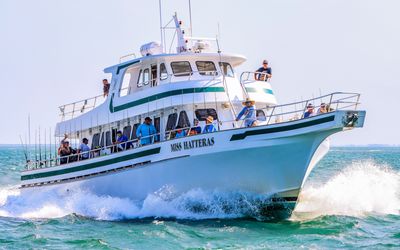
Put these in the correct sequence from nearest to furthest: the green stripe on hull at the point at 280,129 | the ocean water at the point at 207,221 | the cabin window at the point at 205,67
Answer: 1. the ocean water at the point at 207,221
2. the green stripe on hull at the point at 280,129
3. the cabin window at the point at 205,67

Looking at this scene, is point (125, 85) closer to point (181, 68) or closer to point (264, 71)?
point (181, 68)

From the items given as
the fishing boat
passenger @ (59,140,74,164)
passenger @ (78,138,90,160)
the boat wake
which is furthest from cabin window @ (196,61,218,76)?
passenger @ (59,140,74,164)

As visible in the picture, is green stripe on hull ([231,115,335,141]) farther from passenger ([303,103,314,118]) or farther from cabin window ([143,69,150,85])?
cabin window ([143,69,150,85])

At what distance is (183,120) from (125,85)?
321 cm

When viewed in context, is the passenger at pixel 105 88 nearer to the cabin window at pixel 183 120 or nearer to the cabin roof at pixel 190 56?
the cabin roof at pixel 190 56

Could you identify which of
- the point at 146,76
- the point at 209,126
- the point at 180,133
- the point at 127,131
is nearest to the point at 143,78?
the point at 146,76

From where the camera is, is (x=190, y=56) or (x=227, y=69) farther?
(x=227, y=69)

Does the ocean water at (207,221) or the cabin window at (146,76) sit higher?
the cabin window at (146,76)

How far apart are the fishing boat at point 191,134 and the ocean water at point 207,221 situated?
0.42 meters

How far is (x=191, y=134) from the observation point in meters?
18.0

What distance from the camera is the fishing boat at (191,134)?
55.2 ft

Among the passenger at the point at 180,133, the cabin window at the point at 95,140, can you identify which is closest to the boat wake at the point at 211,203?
the passenger at the point at 180,133

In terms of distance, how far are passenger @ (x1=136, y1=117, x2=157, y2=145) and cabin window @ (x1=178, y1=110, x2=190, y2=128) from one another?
842 millimetres

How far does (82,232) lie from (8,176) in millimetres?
25594
